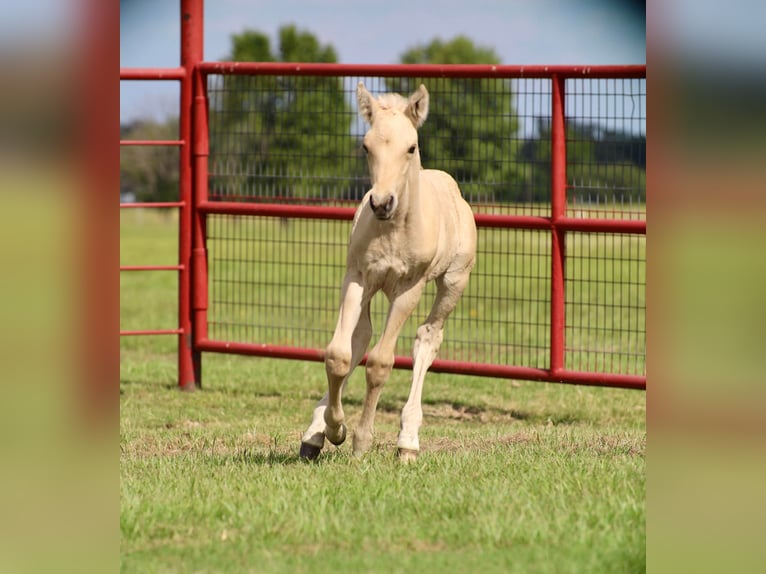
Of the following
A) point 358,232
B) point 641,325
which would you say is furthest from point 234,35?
point 358,232

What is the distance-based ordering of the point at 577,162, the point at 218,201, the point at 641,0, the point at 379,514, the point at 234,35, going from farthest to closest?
the point at 234,35 < the point at 218,201 < the point at 577,162 < the point at 641,0 < the point at 379,514

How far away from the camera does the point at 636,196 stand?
924 cm

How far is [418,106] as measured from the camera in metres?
5.92

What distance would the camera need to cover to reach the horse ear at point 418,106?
19.3 ft

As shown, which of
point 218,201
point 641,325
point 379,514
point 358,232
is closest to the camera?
point 379,514

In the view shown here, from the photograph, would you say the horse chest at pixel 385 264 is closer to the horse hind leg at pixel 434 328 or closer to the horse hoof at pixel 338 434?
the horse hind leg at pixel 434 328

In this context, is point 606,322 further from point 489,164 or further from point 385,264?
point 385,264

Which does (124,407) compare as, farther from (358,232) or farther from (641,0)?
(641,0)

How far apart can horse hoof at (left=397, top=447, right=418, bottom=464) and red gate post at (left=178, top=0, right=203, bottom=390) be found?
435 centimetres

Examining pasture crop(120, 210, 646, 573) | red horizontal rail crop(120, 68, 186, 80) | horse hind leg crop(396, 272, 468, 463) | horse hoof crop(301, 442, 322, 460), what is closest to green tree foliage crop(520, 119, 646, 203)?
pasture crop(120, 210, 646, 573)

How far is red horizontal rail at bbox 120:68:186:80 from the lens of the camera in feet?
32.2

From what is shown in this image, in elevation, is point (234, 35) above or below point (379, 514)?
above
